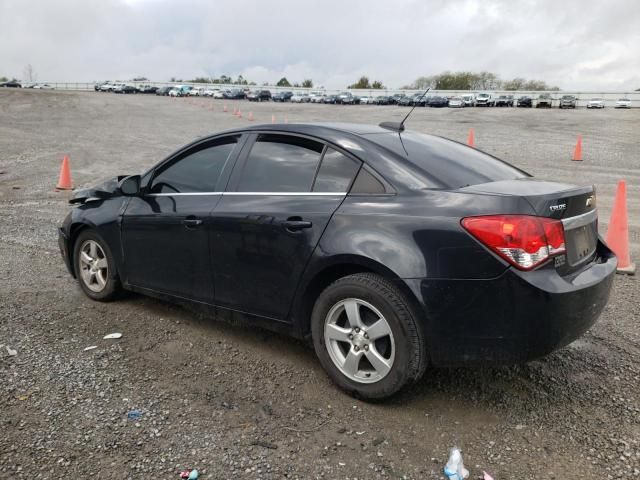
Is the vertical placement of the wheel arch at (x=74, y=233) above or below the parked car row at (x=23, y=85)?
below

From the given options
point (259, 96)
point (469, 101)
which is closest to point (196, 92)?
point (259, 96)

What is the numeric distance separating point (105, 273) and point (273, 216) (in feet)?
7.18

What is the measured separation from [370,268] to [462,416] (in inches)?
40.2

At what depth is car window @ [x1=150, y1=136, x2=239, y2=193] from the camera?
428 centimetres

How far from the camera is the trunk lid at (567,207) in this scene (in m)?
3.09

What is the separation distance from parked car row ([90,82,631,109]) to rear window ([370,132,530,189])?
123 ft

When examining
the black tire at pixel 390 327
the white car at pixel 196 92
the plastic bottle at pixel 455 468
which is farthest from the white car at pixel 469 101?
the plastic bottle at pixel 455 468

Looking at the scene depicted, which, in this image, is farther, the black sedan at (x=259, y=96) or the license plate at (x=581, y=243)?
the black sedan at (x=259, y=96)

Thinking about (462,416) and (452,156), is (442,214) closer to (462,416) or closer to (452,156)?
(452,156)

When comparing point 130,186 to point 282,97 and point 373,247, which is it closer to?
point 373,247

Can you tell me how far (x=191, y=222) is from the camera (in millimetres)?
4199

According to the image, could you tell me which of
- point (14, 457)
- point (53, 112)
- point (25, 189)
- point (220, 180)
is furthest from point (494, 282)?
point (53, 112)

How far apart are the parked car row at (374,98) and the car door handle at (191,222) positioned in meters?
38.0

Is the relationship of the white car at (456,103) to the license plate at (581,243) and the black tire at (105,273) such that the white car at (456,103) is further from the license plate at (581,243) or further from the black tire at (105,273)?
the license plate at (581,243)
